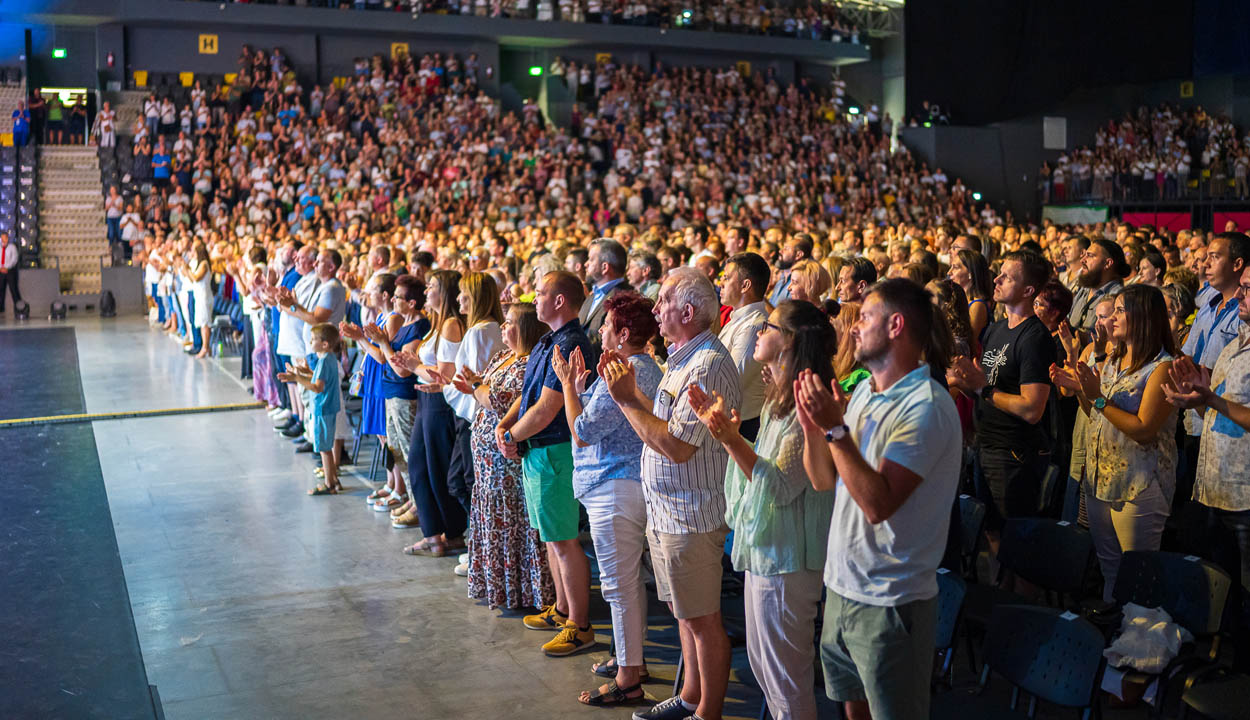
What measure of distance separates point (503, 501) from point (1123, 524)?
2.76 meters

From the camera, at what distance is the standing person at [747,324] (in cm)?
515

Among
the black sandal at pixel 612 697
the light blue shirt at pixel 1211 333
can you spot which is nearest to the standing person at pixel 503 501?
the black sandal at pixel 612 697

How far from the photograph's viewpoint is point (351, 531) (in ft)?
23.1

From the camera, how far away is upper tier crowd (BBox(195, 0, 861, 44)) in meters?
27.7

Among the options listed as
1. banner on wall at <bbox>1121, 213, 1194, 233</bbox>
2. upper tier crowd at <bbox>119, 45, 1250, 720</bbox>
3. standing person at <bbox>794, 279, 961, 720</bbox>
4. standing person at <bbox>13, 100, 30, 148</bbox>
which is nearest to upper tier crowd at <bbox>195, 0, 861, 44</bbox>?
standing person at <bbox>13, 100, 30, 148</bbox>

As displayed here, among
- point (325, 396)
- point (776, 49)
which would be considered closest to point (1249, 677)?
point (325, 396)

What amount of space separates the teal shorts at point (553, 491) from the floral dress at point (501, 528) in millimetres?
360

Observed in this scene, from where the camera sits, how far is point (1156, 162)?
2873 centimetres

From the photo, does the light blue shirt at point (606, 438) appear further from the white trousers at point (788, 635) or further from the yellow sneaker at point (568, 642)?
the white trousers at point (788, 635)

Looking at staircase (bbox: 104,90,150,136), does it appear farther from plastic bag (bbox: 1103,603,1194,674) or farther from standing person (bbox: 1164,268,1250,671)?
plastic bag (bbox: 1103,603,1194,674)

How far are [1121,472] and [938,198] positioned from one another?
85.1 ft

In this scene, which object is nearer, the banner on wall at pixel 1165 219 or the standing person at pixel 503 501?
the standing person at pixel 503 501

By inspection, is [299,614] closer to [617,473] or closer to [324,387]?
[617,473]

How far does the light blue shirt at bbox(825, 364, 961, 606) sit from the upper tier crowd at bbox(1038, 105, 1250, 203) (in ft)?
83.8
